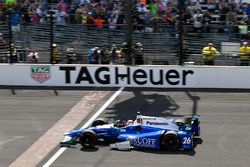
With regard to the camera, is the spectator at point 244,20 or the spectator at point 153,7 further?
the spectator at point 153,7

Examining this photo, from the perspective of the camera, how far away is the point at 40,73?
830 inches

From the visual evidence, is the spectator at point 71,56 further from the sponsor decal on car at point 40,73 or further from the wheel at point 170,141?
the wheel at point 170,141

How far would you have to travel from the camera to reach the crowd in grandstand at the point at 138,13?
2271 cm

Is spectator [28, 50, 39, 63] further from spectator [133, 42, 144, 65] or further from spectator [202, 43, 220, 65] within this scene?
spectator [202, 43, 220, 65]

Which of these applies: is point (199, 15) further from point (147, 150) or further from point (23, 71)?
point (147, 150)

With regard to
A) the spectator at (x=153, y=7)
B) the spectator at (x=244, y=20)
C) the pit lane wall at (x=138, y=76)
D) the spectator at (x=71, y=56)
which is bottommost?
the pit lane wall at (x=138, y=76)

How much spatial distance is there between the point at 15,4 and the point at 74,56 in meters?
7.08

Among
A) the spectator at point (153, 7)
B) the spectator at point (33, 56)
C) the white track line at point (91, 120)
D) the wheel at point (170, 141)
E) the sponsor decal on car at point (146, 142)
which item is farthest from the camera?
the spectator at point (153, 7)

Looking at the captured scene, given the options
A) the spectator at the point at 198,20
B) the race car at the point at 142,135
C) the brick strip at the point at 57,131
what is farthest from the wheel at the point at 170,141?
the spectator at the point at 198,20

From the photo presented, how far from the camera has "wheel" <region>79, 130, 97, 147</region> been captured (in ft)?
46.2

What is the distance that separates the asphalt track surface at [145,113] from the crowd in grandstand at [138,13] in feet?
11.8

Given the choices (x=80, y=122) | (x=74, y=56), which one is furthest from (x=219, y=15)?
(x=80, y=122)

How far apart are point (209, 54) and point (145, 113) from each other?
4597mm

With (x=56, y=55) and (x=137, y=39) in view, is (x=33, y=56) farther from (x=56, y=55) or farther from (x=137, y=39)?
(x=137, y=39)
